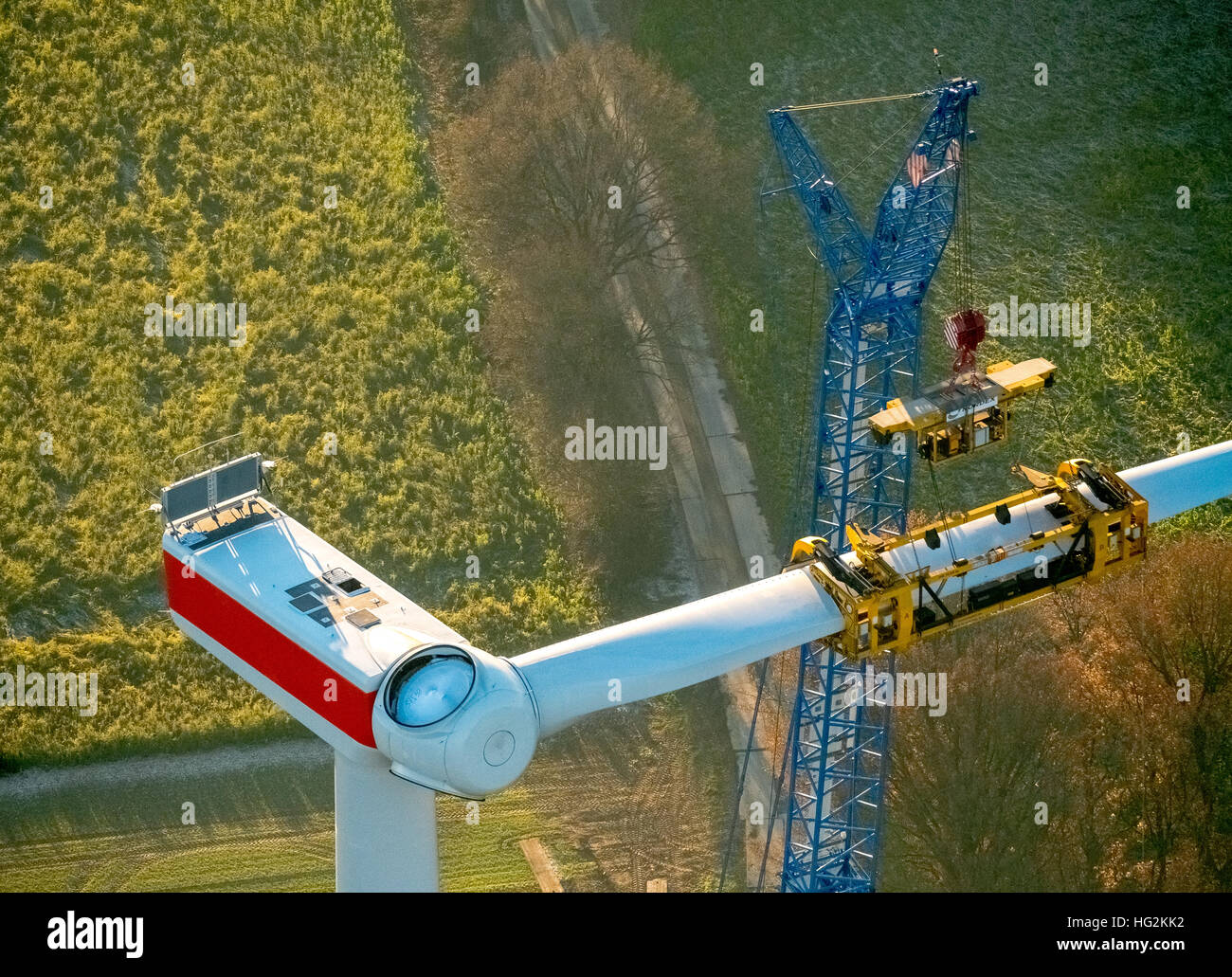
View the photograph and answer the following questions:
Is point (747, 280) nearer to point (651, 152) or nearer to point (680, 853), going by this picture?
point (651, 152)

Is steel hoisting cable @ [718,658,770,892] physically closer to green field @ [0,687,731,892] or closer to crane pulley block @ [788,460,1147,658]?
green field @ [0,687,731,892]

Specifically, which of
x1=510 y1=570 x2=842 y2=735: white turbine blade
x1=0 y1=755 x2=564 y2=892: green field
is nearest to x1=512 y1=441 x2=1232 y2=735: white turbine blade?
x1=510 y1=570 x2=842 y2=735: white turbine blade

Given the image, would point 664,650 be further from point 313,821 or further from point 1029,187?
point 1029,187

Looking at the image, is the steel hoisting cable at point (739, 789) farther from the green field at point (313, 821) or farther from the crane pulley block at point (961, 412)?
the crane pulley block at point (961, 412)

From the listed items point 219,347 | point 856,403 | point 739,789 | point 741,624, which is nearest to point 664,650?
point 741,624

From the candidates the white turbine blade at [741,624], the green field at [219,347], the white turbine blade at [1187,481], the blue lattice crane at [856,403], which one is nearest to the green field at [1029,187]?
the green field at [219,347]
